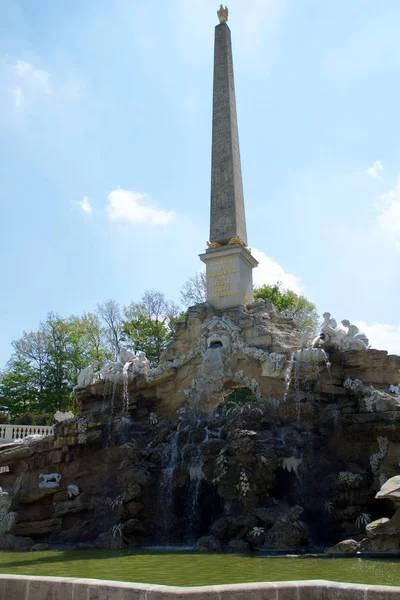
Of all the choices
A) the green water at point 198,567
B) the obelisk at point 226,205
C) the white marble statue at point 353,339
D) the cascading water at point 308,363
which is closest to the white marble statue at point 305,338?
A: the cascading water at point 308,363

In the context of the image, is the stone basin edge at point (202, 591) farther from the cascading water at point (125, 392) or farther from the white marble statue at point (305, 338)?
the cascading water at point (125, 392)

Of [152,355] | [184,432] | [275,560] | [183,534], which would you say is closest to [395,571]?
[275,560]

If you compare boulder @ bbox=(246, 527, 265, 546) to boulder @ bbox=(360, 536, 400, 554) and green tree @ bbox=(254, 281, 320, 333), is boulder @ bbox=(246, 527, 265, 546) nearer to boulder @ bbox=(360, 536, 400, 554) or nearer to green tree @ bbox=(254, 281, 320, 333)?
boulder @ bbox=(360, 536, 400, 554)

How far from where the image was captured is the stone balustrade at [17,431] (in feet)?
79.5

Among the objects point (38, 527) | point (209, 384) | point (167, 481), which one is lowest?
point (38, 527)

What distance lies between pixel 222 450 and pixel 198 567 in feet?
16.4

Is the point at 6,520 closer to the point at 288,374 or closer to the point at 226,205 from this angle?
the point at 288,374

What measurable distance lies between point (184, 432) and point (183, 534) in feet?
8.92

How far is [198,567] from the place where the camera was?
8.79m

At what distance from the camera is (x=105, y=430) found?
17781 mm

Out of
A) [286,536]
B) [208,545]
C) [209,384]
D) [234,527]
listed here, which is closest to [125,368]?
[209,384]

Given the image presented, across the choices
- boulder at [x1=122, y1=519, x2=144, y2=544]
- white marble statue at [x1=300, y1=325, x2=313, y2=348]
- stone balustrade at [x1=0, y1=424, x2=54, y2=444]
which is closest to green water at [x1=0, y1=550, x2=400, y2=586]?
boulder at [x1=122, y1=519, x2=144, y2=544]

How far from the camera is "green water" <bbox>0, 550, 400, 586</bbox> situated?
7.37 metres

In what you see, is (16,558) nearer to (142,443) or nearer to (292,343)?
(142,443)
